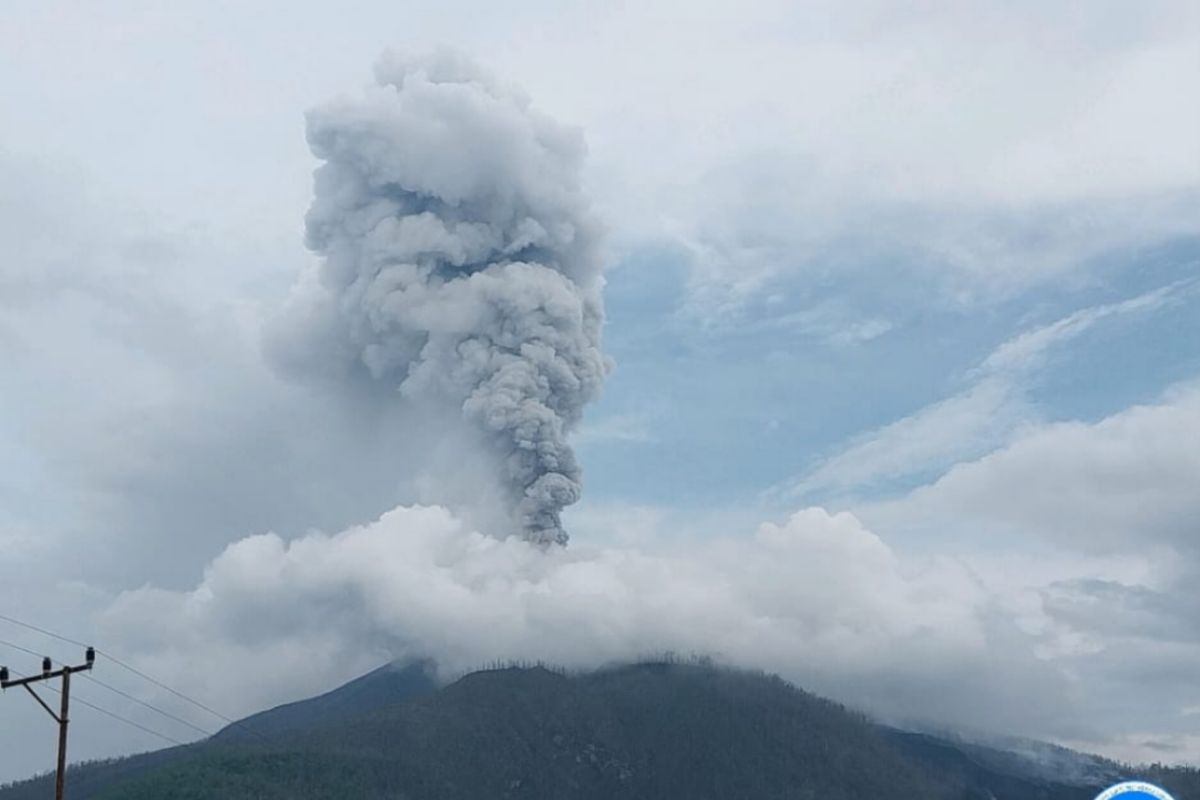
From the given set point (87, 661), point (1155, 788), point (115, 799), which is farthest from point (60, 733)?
point (115, 799)

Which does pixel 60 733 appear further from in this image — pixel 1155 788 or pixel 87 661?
pixel 1155 788

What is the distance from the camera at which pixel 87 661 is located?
4856 cm

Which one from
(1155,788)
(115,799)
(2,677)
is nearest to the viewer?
(1155,788)

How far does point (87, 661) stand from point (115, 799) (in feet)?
550

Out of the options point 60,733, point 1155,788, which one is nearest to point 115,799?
point 60,733

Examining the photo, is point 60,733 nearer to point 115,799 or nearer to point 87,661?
point 87,661

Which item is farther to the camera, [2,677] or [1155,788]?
[2,677]

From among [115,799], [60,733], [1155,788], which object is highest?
[115,799]

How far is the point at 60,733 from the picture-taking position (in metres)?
48.9

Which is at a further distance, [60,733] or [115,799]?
[115,799]

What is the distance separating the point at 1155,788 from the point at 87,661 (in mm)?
43804

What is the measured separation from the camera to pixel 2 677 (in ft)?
154

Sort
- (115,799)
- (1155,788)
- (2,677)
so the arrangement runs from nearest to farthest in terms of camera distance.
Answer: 1. (1155,788)
2. (2,677)
3. (115,799)

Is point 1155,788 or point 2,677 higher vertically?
point 2,677
